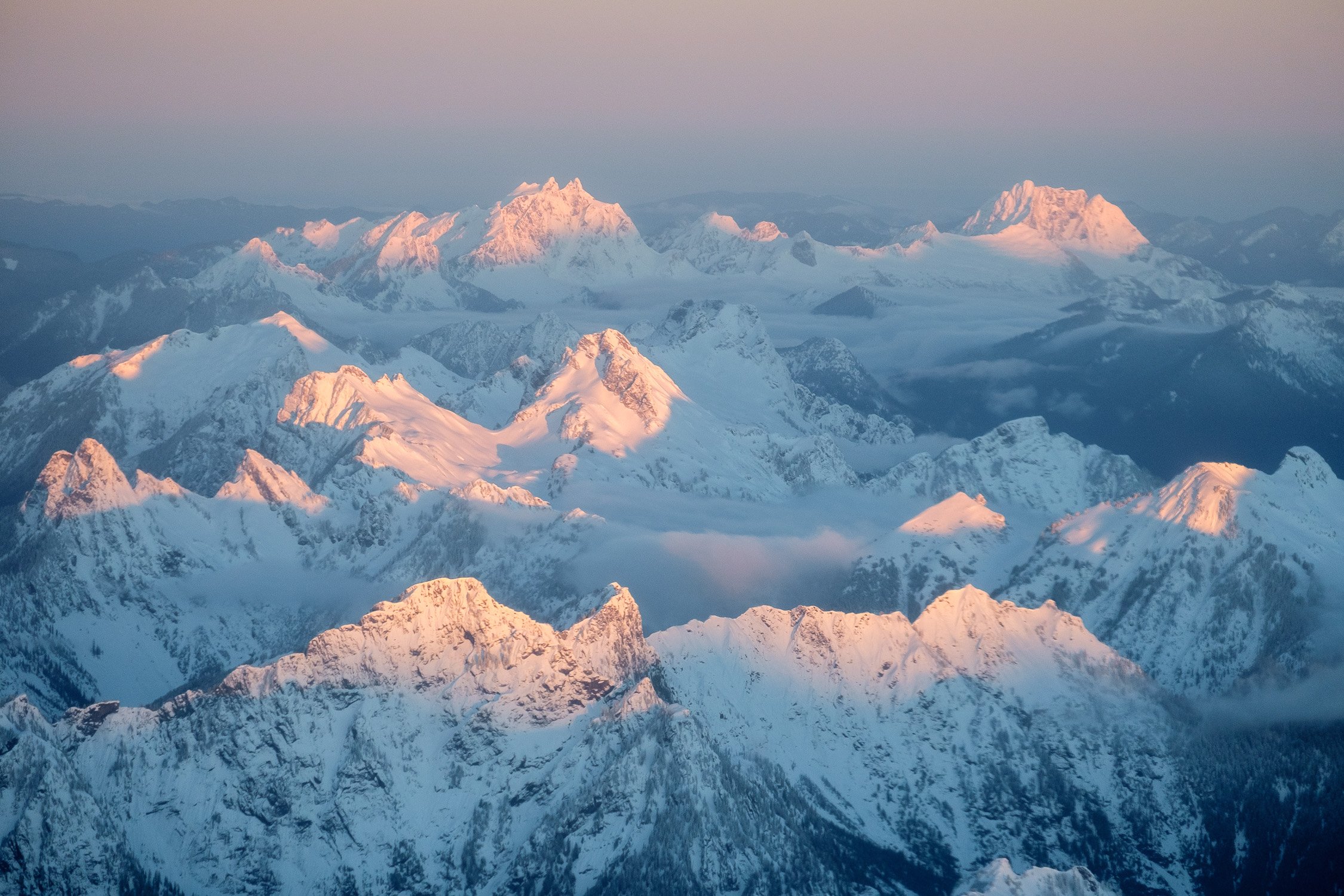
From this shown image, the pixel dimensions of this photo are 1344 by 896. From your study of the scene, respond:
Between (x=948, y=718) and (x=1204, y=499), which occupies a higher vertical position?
(x=1204, y=499)

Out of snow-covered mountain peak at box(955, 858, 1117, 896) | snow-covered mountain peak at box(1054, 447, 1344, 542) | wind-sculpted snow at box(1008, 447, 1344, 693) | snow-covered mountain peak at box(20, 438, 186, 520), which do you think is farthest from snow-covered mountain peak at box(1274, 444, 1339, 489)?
snow-covered mountain peak at box(20, 438, 186, 520)

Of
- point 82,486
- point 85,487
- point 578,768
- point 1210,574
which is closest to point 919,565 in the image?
point 1210,574

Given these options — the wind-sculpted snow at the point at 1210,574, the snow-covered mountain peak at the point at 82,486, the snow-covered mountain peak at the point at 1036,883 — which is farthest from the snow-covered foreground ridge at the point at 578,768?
the snow-covered mountain peak at the point at 82,486

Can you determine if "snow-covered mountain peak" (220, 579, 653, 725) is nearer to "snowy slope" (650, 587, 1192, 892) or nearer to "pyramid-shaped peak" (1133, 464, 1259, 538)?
"snowy slope" (650, 587, 1192, 892)

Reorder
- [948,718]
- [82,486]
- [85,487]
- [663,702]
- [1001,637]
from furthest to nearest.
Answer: [82,486], [85,487], [1001,637], [948,718], [663,702]

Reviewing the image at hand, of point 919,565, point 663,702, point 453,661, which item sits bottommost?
point 919,565

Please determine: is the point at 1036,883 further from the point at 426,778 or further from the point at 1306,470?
the point at 1306,470

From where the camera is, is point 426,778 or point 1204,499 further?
point 1204,499
